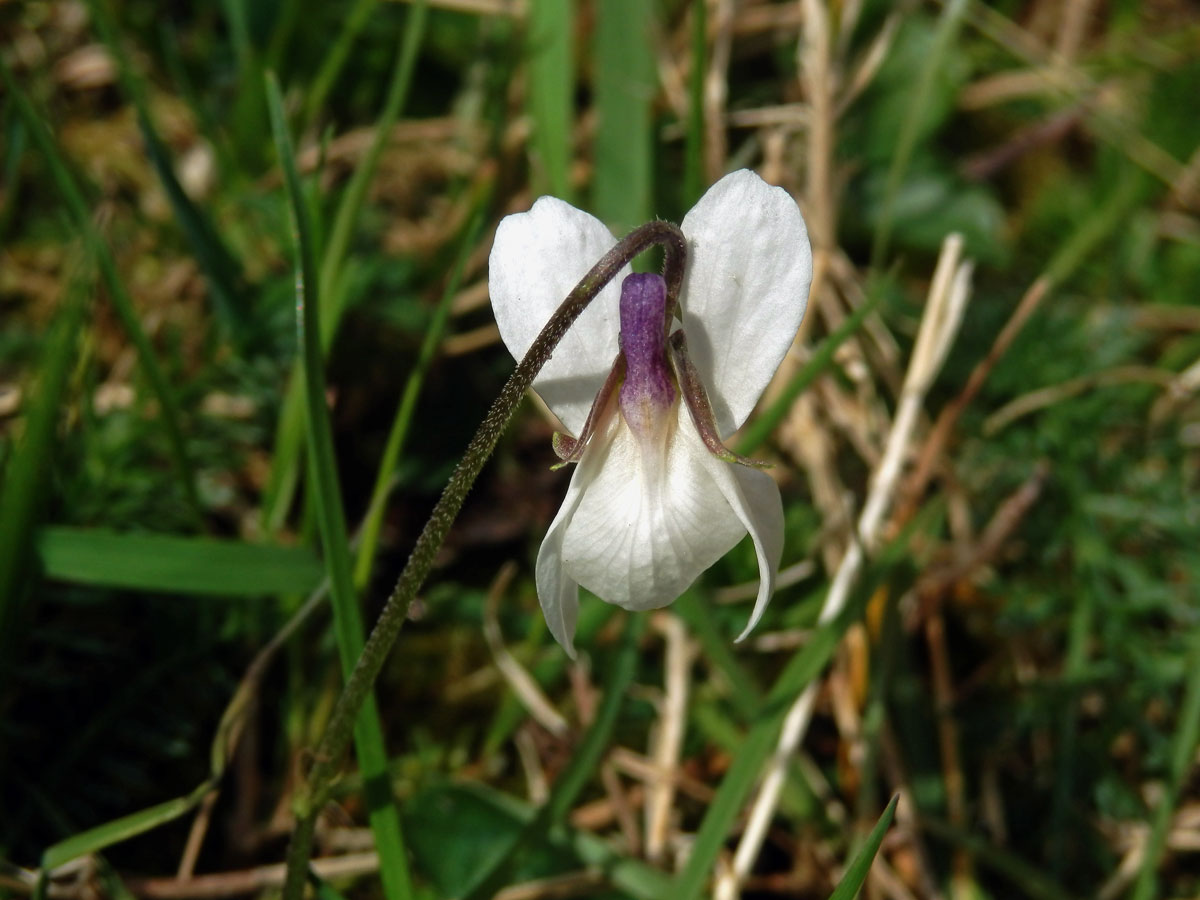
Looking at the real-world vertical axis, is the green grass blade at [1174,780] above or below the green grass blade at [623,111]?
below

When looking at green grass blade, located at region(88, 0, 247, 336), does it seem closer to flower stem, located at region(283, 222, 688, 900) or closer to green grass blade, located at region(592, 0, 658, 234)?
green grass blade, located at region(592, 0, 658, 234)

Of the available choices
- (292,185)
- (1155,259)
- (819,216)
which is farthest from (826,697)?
(1155,259)

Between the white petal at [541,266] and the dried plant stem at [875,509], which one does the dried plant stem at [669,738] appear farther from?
the white petal at [541,266]

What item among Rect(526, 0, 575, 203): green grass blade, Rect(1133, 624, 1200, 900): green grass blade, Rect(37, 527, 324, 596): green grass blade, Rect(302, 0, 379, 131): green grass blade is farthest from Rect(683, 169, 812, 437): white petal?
Rect(302, 0, 379, 131): green grass blade

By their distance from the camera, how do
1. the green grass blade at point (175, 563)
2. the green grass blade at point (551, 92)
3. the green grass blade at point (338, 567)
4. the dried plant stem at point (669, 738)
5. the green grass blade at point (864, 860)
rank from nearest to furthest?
the green grass blade at point (864, 860) → the green grass blade at point (338, 567) → the green grass blade at point (175, 563) → the dried plant stem at point (669, 738) → the green grass blade at point (551, 92)

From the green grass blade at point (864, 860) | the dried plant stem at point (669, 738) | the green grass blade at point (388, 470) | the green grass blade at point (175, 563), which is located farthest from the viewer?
the dried plant stem at point (669, 738)

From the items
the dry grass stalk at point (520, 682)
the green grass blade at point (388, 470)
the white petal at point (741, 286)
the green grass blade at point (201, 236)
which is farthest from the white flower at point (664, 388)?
the green grass blade at point (201, 236)

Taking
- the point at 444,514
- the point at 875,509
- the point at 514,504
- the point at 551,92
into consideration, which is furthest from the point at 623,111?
the point at 444,514

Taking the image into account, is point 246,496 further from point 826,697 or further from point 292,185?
point 826,697
